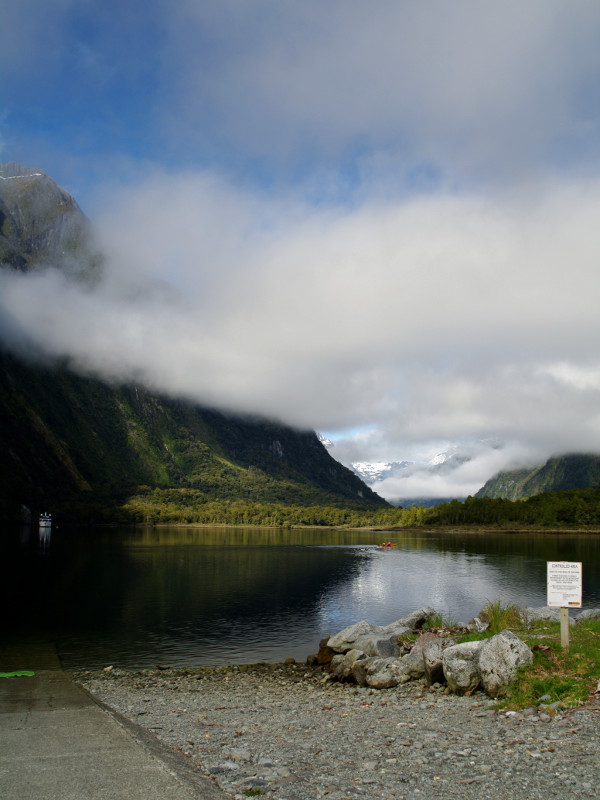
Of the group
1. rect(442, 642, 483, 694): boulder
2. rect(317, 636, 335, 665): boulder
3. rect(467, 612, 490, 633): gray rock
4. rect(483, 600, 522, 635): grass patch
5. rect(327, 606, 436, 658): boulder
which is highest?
rect(442, 642, 483, 694): boulder

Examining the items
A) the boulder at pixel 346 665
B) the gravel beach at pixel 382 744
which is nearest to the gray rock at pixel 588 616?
the boulder at pixel 346 665

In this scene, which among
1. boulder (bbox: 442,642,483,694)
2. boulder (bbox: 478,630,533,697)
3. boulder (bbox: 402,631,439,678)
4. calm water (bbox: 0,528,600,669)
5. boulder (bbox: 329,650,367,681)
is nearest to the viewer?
boulder (bbox: 478,630,533,697)

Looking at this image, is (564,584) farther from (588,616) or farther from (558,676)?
(588,616)

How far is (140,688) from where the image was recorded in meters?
27.3

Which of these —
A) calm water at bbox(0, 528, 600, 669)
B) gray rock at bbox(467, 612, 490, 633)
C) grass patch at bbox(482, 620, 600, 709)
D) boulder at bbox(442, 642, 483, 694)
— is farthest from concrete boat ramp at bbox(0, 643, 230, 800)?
gray rock at bbox(467, 612, 490, 633)

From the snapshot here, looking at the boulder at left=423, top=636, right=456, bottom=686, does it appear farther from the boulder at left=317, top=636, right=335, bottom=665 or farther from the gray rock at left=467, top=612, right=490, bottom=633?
the boulder at left=317, top=636, right=335, bottom=665

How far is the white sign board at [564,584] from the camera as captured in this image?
1956 centimetres

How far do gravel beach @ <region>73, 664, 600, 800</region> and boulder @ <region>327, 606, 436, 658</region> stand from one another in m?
5.34

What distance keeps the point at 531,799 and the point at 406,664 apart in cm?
1441

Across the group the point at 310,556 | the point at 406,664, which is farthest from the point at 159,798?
the point at 310,556

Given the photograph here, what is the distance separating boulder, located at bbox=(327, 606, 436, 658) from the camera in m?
28.8

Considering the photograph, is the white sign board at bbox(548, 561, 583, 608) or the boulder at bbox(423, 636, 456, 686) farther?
the boulder at bbox(423, 636, 456, 686)

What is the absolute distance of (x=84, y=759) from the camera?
42.0ft

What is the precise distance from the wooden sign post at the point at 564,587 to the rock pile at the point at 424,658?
2.01 meters
